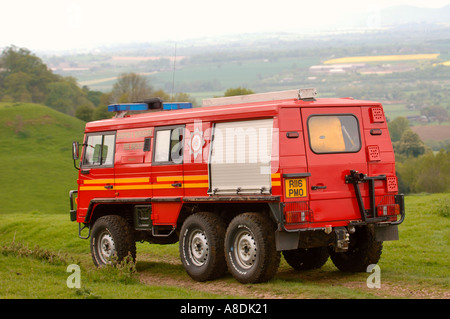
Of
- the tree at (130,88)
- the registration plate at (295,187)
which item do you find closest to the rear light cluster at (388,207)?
the registration plate at (295,187)

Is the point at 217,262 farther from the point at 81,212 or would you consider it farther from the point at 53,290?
the point at 81,212

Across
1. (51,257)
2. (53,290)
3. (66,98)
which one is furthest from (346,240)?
(66,98)

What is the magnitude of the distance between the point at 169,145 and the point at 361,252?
402cm

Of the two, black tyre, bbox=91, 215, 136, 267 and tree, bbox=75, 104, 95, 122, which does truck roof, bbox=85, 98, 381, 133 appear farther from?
tree, bbox=75, 104, 95, 122

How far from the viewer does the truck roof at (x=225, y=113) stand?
475 inches

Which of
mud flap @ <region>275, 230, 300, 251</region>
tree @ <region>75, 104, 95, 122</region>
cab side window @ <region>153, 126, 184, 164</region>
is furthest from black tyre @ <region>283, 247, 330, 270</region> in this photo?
tree @ <region>75, 104, 95, 122</region>

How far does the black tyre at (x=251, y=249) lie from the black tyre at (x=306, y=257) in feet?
5.93

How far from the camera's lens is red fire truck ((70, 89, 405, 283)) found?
11789mm

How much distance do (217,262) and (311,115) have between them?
122 inches

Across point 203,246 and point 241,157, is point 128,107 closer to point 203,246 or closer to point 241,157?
point 203,246

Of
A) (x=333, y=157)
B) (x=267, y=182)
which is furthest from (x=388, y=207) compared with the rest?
(x=267, y=182)

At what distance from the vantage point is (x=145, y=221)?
49.6 feet

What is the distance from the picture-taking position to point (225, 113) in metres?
12.8
